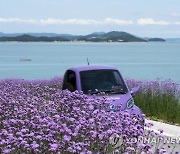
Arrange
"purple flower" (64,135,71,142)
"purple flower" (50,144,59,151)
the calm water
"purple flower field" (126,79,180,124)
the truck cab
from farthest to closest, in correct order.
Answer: the calm water, "purple flower field" (126,79,180,124), the truck cab, "purple flower" (64,135,71,142), "purple flower" (50,144,59,151)

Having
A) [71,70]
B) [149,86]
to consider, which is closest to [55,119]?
[71,70]

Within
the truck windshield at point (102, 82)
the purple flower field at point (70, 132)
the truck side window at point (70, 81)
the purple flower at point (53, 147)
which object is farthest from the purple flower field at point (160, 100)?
the purple flower at point (53, 147)

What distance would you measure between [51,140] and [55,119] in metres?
1.28

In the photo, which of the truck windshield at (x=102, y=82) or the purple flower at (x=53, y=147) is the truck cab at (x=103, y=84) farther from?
the purple flower at (x=53, y=147)

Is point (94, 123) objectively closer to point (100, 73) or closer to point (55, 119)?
point (55, 119)

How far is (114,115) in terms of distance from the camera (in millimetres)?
8156

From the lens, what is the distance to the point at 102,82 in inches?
523

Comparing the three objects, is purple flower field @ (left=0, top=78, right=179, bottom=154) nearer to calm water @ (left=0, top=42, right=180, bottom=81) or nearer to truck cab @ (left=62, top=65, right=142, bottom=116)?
truck cab @ (left=62, top=65, right=142, bottom=116)

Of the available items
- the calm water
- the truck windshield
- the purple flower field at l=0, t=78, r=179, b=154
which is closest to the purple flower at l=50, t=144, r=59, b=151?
the purple flower field at l=0, t=78, r=179, b=154

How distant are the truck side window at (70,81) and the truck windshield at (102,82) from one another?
354mm

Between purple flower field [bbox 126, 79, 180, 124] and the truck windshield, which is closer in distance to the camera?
the truck windshield

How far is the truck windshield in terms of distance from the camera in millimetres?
13023

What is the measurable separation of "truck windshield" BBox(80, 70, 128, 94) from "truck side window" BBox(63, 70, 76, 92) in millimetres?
354

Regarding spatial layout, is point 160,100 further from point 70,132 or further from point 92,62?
point 92,62
